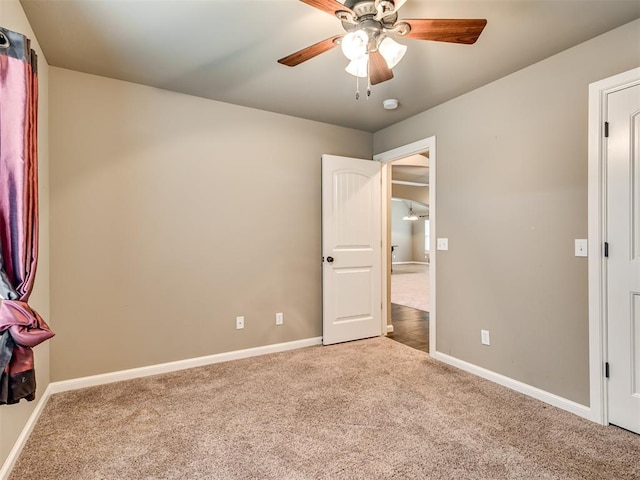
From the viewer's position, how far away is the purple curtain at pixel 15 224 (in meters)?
1.41

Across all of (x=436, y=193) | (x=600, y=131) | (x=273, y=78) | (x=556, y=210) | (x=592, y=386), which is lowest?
(x=592, y=386)

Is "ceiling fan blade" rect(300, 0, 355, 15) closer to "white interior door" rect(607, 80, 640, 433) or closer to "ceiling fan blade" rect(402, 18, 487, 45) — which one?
"ceiling fan blade" rect(402, 18, 487, 45)

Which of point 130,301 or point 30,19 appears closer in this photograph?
point 30,19

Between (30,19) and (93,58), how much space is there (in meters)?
0.44

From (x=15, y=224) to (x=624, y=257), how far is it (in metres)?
3.22

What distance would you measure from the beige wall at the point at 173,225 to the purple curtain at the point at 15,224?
1.27m

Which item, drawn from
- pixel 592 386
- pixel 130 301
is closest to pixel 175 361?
pixel 130 301

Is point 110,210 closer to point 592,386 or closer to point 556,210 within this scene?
point 556,210

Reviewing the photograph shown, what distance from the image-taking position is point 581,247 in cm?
223

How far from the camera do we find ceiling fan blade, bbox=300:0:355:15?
148 centimetres

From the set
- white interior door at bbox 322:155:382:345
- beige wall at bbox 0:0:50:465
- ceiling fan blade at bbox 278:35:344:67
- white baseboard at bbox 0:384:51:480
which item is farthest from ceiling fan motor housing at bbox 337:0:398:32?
white baseboard at bbox 0:384:51:480

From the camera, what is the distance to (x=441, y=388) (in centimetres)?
263

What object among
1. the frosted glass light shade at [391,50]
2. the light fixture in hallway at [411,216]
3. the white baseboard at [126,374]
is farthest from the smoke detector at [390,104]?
the light fixture in hallway at [411,216]

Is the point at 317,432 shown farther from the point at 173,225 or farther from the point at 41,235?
the point at 41,235
